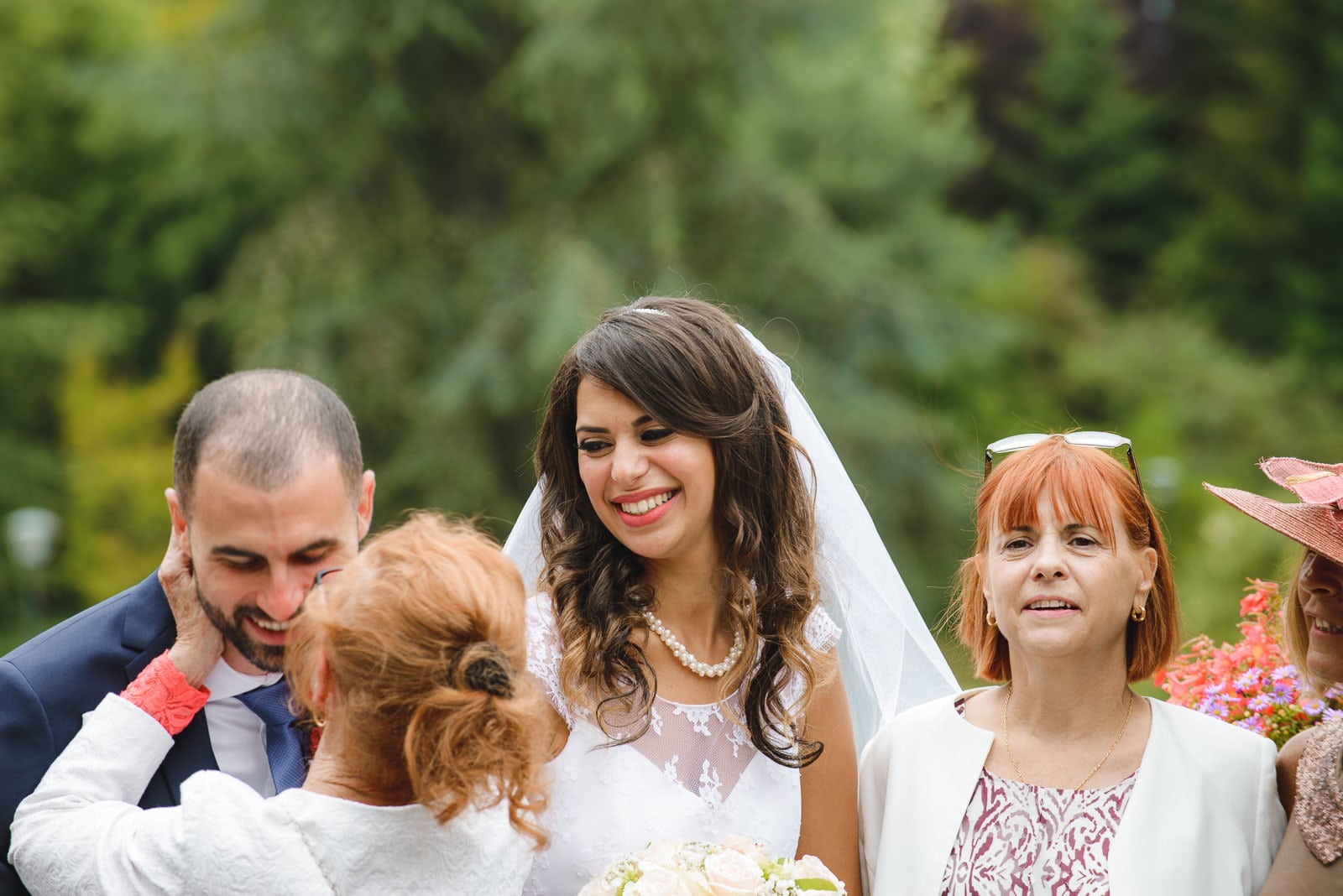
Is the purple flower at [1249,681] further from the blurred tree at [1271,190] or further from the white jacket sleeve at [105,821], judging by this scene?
the blurred tree at [1271,190]

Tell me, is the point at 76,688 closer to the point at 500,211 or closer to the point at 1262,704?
the point at 1262,704

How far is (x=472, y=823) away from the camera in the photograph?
262 centimetres

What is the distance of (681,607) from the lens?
368cm

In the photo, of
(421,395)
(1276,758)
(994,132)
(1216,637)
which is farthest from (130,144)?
(1276,758)

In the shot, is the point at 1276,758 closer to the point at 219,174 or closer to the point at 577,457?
the point at 577,457

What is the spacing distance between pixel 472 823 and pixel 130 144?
2317cm

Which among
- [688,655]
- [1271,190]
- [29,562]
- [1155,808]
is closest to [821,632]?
[688,655]

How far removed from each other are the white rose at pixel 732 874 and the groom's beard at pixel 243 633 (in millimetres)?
1079

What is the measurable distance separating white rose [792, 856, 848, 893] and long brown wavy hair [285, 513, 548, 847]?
2.15 feet

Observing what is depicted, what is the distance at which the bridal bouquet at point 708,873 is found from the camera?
2715 millimetres

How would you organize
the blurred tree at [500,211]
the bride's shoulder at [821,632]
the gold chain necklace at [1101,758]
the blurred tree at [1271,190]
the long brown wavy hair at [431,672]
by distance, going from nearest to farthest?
the long brown wavy hair at [431,672] → the gold chain necklace at [1101,758] → the bride's shoulder at [821,632] → the blurred tree at [500,211] → the blurred tree at [1271,190]

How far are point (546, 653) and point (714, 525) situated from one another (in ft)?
1.96

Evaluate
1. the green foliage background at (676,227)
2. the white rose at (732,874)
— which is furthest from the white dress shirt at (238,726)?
the green foliage background at (676,227)

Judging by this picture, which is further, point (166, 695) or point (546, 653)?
point (546, 653)
